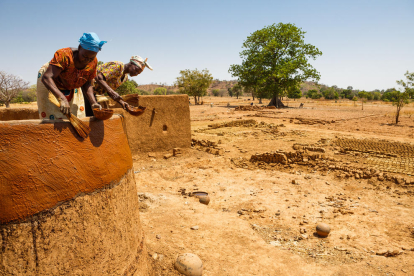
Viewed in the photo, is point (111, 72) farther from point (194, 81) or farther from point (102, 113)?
point (194, 81)

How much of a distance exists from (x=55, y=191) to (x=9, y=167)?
0.31m

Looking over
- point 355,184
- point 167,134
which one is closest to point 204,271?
point 355,184

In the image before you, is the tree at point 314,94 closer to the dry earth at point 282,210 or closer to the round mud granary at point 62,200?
the dry earth at point 282,210

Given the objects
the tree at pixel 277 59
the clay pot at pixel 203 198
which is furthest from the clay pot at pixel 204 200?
the tree at pixel 277 59

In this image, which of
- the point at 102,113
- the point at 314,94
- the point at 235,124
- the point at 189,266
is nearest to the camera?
the point at 102,113

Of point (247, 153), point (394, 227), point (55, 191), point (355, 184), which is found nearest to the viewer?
point (55, 191)

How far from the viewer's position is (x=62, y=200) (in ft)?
6.10

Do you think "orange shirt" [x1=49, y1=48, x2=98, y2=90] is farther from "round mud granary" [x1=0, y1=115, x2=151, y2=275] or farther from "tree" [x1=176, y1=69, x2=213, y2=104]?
"tree" [x1=176, y1=69, x2=213, y2=104]

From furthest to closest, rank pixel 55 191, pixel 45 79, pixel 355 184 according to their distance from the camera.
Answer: pixel 355 184 < pixel 45 79 < pixel 55 191

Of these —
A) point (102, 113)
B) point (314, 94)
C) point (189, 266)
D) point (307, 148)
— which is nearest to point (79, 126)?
point (102, 113)

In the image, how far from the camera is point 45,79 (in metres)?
2.05

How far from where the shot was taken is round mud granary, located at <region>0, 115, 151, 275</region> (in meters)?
1.67

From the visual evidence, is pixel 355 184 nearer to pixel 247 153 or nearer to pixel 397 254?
pixel 397 254

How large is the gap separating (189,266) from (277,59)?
96.3 ft
